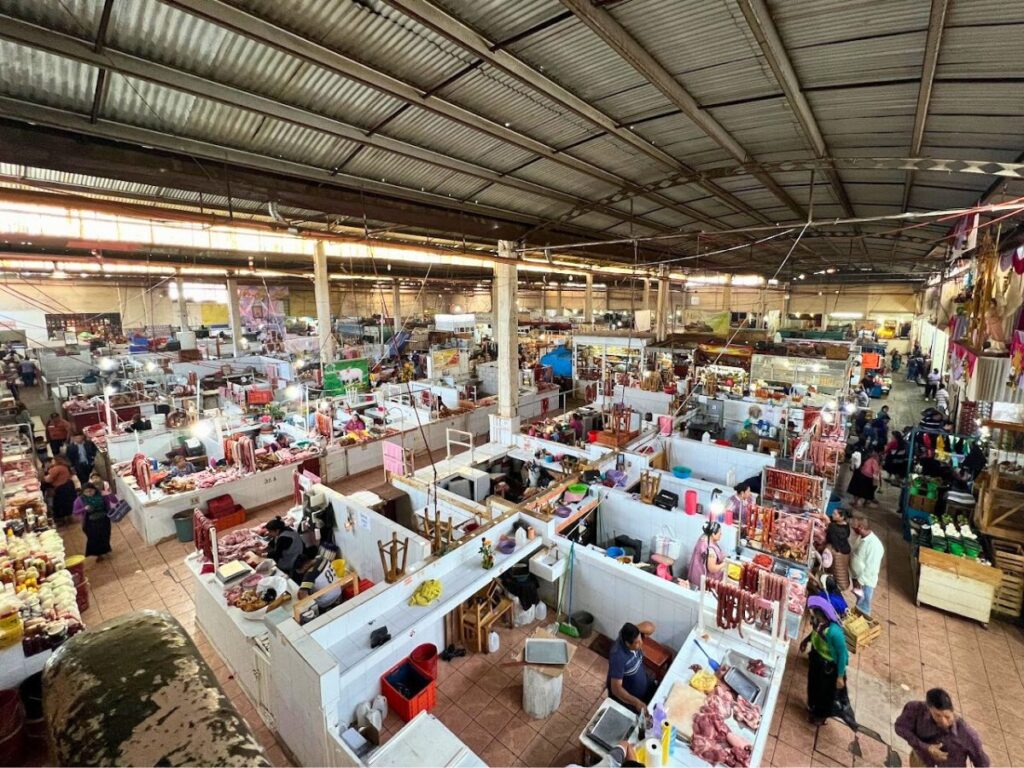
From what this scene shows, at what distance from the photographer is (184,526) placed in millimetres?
9719

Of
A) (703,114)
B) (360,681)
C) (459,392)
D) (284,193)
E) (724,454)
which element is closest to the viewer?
(360,681)

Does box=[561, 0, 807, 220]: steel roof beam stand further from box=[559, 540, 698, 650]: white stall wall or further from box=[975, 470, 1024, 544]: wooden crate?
box=[975, 470, 1024, 544]: wooden crate

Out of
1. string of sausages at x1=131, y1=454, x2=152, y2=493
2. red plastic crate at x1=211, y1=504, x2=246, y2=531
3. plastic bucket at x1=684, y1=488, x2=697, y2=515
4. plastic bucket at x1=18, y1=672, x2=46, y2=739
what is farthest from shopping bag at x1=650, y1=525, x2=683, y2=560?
string of sausages at x1=131, y1=454, x2=152, y2=493

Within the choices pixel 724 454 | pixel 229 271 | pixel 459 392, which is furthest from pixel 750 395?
pixel 229 271

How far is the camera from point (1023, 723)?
5.53 meters

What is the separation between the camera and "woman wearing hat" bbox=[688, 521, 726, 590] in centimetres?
684

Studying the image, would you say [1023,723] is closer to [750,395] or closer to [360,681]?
[360,681]

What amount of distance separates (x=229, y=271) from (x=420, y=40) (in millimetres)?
21871

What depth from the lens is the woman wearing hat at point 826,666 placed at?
17.3ft

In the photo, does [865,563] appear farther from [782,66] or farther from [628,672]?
[782,66]

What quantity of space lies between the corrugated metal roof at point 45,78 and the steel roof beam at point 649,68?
174 inches

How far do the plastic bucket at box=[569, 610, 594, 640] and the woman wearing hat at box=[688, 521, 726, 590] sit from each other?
5.36ft

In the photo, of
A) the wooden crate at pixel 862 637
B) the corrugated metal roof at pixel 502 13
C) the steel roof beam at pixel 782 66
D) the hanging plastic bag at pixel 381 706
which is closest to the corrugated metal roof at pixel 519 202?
the corrugated metal roof at pixel 502 13

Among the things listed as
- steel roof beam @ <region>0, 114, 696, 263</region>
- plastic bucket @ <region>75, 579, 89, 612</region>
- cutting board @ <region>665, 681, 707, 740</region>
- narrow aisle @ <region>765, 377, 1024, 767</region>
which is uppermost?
steel roof beam @ <region>0, 114, 696, 263</region>
